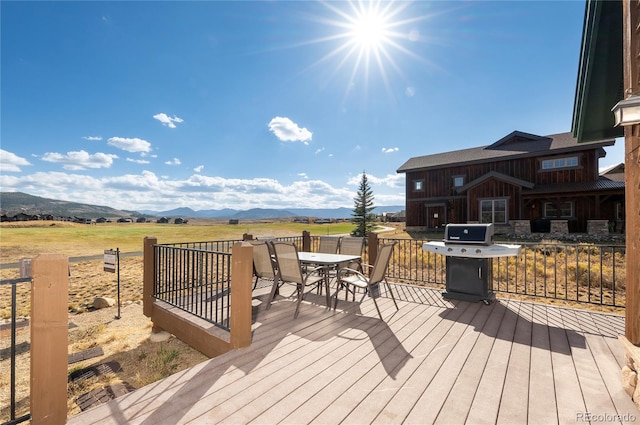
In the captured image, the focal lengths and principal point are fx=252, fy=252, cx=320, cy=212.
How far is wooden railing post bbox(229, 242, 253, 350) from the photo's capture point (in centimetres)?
278

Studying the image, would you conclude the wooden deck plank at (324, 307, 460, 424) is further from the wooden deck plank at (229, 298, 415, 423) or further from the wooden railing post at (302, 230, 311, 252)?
the wooden railing post at (302, 230, 311, 252)

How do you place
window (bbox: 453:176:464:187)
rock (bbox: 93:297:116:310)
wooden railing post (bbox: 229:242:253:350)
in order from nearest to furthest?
wooden railing post (bbox: 229:242:253:350) < rock (bbox: 93:297:116:310) < window (bbox: 453:176:464:187)

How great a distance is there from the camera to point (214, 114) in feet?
59.5

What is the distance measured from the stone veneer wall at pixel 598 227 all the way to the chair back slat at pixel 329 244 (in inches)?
648

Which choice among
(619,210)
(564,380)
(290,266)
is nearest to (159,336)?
(290,266)

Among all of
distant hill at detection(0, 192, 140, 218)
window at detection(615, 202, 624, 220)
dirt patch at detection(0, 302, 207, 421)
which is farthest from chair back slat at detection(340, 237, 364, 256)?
distant hill at detection(0, 192, 140, 218)

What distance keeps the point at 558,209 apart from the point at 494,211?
3.26 metres

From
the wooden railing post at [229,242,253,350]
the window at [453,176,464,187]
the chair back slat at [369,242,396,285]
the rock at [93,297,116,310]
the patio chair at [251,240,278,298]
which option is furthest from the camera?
the window at [453,176,464,187]

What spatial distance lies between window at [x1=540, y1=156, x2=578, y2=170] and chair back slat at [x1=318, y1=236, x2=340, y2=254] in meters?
18.2

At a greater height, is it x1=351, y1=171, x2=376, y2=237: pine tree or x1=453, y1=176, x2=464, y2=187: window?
x1=453, y1=176, x2=464, y2=187: window

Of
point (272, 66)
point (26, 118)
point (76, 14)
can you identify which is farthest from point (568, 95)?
point (26, 118)

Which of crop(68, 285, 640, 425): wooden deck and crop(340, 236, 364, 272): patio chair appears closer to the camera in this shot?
crop(68, 285, 640, 425): wooden deck

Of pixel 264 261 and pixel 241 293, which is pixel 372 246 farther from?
pixel 241 293

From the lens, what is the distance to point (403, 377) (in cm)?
227
